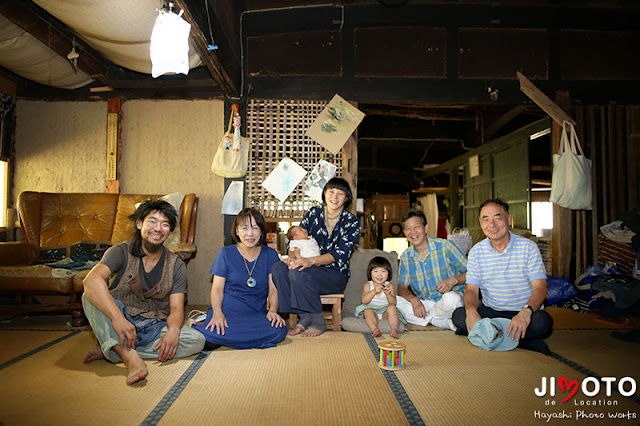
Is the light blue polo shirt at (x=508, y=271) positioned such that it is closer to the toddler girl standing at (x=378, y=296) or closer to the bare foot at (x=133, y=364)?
the toddler girl standing at (x=378, y=296)

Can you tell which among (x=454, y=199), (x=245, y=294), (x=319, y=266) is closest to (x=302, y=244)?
(x=319, y=266)

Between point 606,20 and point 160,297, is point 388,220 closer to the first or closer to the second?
point 606,20

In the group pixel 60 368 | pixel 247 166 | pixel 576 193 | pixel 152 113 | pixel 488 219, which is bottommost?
pixel 60 368

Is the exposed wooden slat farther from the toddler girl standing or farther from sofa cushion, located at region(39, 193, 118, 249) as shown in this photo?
sofa cushion, located at region(39, 193, 118, 249)

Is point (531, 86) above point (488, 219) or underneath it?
above

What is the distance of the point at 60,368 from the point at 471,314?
8.96 feet

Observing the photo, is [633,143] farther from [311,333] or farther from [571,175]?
[311,333]

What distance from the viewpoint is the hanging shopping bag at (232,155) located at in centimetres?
409

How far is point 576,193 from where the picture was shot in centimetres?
427

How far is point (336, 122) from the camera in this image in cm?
431

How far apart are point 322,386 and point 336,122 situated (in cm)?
302

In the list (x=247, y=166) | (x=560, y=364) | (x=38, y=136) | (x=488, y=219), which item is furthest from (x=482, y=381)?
(x=38, y=136)

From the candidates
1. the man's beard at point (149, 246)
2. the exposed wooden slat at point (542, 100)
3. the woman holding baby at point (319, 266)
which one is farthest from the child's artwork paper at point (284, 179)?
the exposed wooden slat at point (542, 100)

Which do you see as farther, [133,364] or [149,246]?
[149,246]
